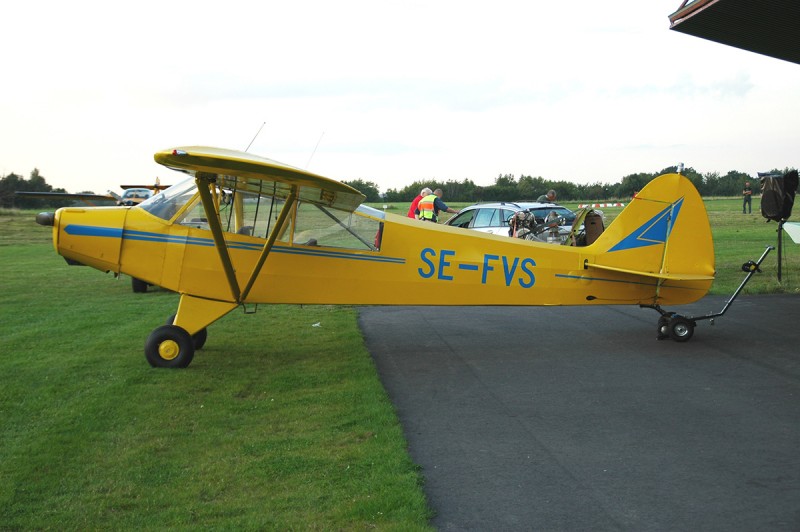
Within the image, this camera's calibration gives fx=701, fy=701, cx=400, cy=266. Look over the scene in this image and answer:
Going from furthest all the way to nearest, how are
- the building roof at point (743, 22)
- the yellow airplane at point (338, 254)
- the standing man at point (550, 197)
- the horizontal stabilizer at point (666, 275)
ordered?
the standing man at point (550, 197), the building roof at point (743, 22), the horizontal stabilizer at point (666, 275), the yellow airplane at point (338, 254)

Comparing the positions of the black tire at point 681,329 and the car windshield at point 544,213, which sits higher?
the car windshield at point 544,213

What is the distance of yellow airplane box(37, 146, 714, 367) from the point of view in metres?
8.66

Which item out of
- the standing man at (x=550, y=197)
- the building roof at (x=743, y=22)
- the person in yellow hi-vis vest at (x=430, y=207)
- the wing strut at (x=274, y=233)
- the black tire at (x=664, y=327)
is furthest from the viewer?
the standing man at (x=550, y=197)

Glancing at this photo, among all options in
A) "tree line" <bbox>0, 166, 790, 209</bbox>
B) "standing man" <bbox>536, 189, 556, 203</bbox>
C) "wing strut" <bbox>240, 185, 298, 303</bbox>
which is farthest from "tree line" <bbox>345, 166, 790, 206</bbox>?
"wing strut" <bbox>240, 185, 298, 303</bbox>

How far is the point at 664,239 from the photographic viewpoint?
9.64 meters

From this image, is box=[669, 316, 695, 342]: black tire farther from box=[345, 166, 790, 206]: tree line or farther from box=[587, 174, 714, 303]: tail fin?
box=[345, 166, 790, 206]: tree line

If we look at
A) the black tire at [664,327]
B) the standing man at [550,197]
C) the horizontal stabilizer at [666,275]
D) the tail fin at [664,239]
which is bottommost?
the black tire at [664,327]

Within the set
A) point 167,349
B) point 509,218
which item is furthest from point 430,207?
point 167,349

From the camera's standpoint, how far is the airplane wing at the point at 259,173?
7191 millimetres

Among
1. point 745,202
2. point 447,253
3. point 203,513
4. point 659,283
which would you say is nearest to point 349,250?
point 447,253

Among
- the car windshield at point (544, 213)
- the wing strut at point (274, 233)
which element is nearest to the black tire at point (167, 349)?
the wing strut at point (274, 233)

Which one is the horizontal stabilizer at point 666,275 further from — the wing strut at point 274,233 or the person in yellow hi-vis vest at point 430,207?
the person in yellow hi-vis vest at point 430,207

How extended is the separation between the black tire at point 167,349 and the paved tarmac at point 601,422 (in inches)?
95.9

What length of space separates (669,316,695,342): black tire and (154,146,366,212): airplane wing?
4.74 m
